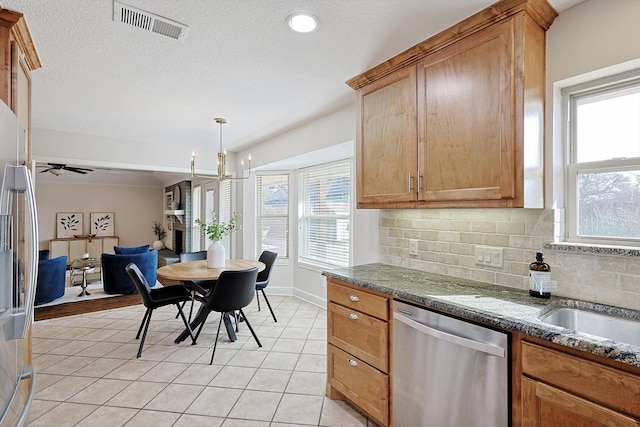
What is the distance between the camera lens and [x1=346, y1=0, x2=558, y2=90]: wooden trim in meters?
1.55

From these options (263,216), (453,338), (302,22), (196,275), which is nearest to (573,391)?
(453,338)

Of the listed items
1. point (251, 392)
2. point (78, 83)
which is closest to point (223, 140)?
point (78, 83)

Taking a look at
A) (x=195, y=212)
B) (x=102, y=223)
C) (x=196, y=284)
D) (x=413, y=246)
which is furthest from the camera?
(x=102, y=223)

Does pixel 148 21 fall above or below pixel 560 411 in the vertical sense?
above

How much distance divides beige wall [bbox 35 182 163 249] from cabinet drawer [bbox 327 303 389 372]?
29.5 feet

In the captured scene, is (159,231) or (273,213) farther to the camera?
(159,231)

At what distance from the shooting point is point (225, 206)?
19.4 ft

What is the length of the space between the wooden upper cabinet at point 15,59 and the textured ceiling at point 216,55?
6 cm

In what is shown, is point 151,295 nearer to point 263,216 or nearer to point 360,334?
point 360,334

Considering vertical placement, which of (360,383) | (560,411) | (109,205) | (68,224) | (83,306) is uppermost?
(109,205)

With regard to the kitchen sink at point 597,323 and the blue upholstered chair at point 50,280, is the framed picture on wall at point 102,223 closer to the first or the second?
the blue upholstered chair at point 50,280

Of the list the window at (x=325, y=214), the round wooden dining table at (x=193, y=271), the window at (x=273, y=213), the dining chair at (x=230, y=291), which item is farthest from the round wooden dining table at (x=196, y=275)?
the window at (x=273, y=213)

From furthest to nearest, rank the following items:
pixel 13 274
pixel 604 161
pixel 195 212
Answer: pixel 195 212, pixel 604 161, pixel 13 274

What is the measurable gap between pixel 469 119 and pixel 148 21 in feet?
6.13
